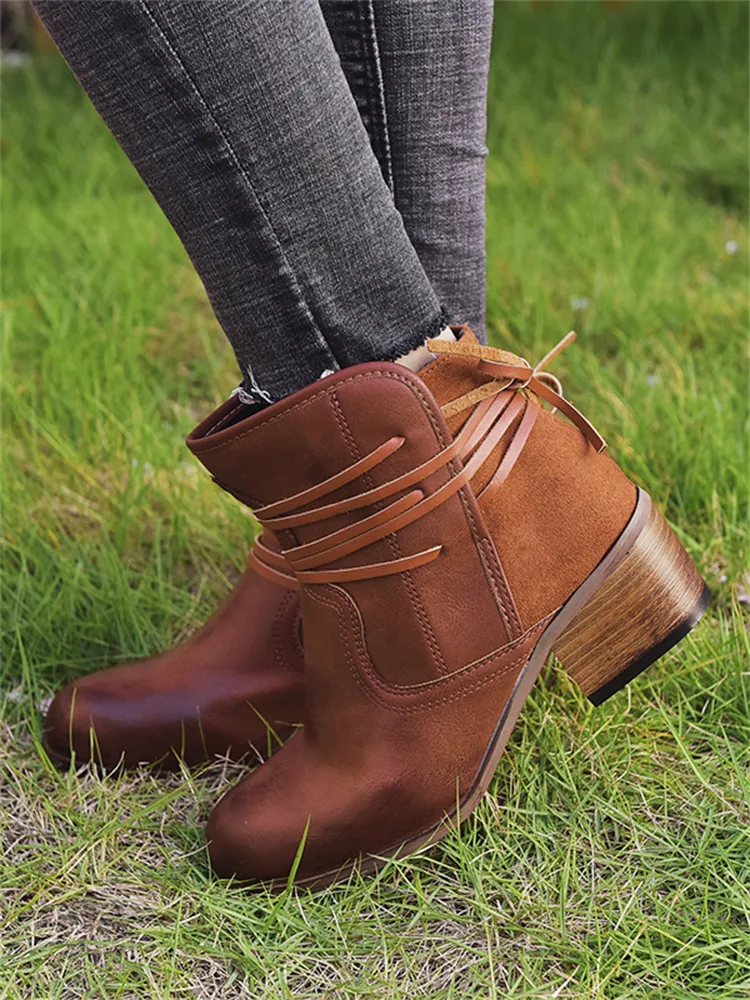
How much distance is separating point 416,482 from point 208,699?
384 millimetres

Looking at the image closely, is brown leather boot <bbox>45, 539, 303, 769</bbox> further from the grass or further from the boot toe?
the boot toe

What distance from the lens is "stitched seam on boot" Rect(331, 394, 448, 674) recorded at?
956 millimetres

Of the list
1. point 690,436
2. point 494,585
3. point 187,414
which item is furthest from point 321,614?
point 187,414

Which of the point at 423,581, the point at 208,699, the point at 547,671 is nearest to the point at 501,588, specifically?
the point at 423,581

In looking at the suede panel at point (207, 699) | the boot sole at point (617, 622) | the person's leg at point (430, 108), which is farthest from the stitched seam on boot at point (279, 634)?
the person's leg at point (430, 108)

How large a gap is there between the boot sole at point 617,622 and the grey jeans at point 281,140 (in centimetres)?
30

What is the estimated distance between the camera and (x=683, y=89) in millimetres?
3047

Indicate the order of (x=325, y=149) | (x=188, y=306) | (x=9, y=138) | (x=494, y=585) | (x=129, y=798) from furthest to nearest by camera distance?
(x=9, y=138)
(x=188, y=306)
(x=129, y=798)
(x=494, y=585)
(x=325, y=149)

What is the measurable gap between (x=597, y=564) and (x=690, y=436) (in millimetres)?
563

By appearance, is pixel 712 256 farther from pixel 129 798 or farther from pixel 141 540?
pixel 129 798

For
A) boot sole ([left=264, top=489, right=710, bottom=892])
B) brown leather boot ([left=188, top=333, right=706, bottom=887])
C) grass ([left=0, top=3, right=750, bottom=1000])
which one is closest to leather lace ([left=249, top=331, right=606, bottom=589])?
brown leather boot ([left=188, top=333, right=706, bottom=887])

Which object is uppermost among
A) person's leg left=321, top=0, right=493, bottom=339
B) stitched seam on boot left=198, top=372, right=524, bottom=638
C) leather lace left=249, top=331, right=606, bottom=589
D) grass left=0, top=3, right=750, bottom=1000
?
person's leg left=321, top=0, right=493, bottom=339

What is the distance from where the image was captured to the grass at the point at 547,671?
3.20 ft

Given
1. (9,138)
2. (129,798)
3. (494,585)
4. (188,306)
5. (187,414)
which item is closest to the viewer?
(494,585)
